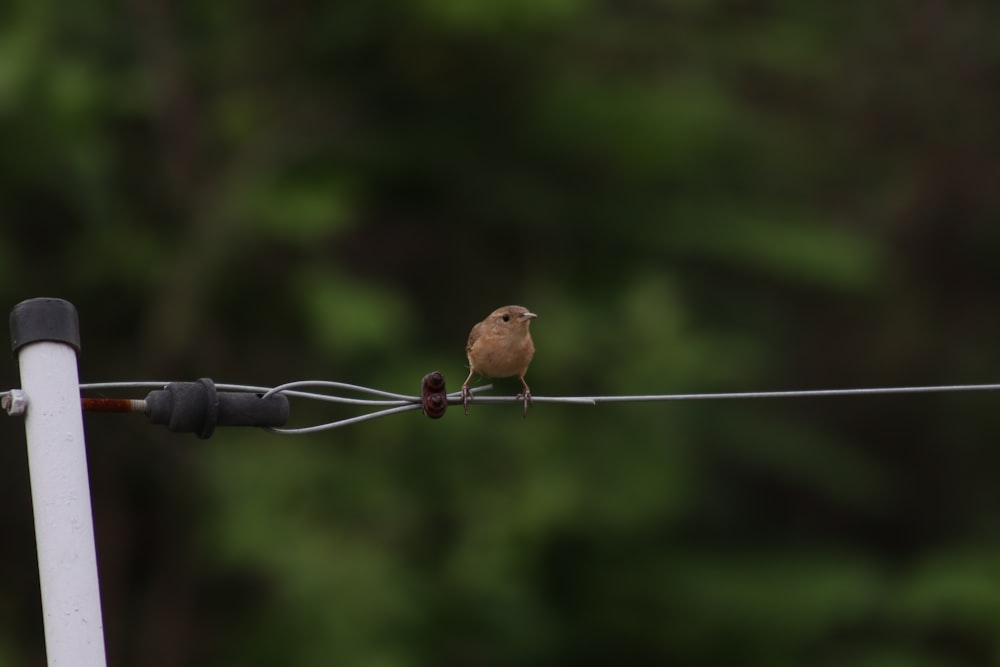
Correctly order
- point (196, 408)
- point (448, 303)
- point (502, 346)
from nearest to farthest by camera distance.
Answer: point (196, 408) → point (502, 346) → point (448, 303)

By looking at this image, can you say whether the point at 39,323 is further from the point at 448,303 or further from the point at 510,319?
the point at 448,303

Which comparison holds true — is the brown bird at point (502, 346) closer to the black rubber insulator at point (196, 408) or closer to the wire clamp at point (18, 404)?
the black rubber insulator at point (196, 408)

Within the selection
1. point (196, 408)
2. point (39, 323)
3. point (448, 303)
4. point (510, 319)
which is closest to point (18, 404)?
point (39, 323)

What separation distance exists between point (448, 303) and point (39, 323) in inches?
302

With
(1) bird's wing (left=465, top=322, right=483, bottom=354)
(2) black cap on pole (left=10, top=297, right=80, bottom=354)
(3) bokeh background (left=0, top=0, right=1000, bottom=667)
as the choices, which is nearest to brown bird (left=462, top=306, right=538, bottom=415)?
(1) bird's wing (left=465, top=322, right=483, bottom=354)

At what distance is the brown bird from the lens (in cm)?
550

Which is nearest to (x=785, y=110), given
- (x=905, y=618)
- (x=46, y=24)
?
(x=905, y=618)

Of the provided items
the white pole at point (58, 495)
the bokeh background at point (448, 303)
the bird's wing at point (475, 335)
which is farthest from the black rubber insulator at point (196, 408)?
the bokeh background at point (448, 303)

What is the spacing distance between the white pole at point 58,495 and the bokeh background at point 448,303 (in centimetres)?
548

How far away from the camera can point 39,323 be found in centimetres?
316

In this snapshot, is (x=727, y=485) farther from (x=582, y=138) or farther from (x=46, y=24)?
(x=46, y=24)

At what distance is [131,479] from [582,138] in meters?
3.90

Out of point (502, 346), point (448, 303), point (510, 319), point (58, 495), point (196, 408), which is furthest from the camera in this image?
point (448, 303)

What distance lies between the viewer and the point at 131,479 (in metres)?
10.3
